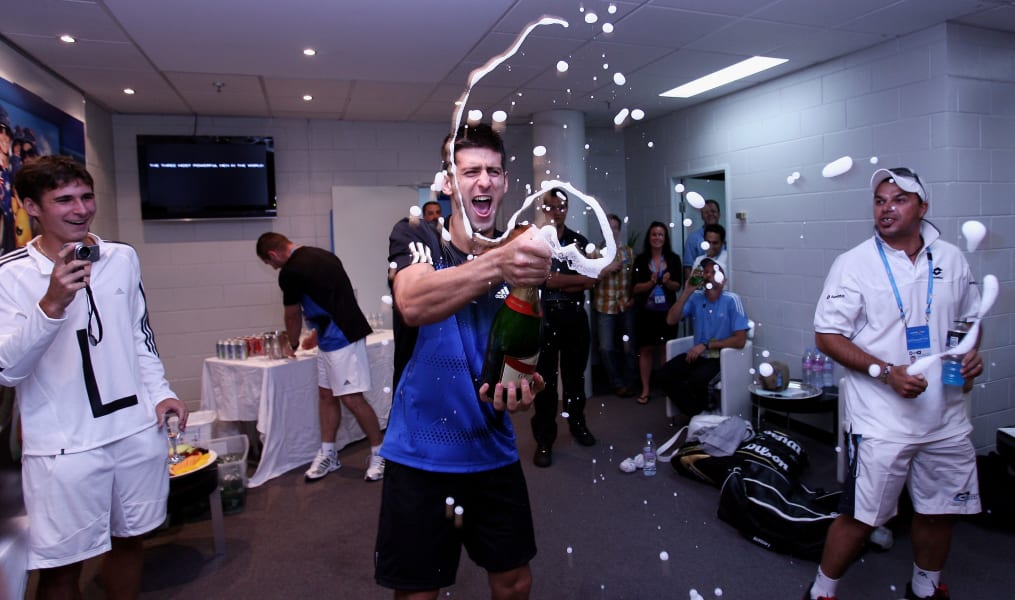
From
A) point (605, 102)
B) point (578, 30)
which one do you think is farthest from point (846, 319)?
point (578, 30)

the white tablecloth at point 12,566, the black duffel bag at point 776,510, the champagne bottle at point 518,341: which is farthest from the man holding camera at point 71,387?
the black duffel bag at point 776,510

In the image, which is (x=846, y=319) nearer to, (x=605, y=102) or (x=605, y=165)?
A: (x=605, y=102)

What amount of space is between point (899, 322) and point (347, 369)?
9.51ft

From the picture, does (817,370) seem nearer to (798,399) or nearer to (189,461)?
(798,399)

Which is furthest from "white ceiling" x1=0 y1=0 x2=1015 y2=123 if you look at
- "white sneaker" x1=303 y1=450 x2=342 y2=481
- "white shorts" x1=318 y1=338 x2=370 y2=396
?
"white sneaker" x1=303 y1=450 x2=342 y2=481

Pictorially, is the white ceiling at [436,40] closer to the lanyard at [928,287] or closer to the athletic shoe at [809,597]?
the lanyard at [928,287]

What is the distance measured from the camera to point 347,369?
12.5ft

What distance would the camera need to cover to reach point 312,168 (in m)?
5.76

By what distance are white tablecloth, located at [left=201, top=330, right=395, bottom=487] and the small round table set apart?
2318 mm

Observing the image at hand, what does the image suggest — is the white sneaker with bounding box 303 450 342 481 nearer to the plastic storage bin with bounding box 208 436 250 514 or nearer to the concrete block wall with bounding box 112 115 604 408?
the plastic storage bin with bounding box 208 436 250 514

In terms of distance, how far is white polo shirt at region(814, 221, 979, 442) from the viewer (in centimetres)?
206

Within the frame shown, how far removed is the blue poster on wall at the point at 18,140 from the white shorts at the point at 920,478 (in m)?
3.65

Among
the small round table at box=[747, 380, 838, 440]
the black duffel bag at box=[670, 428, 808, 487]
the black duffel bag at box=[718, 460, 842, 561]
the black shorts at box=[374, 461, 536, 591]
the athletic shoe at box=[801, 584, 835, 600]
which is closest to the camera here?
the black shorts at box=[374, 461, 536, 591]

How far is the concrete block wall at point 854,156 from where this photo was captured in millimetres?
3447
